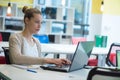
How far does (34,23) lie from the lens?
2756 mm

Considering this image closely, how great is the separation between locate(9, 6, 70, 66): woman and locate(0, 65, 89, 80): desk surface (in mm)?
116

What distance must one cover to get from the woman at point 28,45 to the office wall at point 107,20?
5.40 m

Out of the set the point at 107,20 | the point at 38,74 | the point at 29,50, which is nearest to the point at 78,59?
the point at 38,74

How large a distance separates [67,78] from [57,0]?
19.9 feet

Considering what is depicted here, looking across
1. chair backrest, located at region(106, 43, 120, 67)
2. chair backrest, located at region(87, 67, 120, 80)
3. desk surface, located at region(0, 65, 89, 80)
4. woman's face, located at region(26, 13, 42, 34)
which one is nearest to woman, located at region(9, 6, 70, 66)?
woman's face, located at region(26, 13, 42, 34)

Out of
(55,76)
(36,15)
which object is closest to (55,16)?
(36,15)

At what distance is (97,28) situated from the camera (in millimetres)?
8211

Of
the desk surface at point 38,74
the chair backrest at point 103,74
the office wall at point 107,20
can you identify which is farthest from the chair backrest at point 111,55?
the office wall at point 107,20

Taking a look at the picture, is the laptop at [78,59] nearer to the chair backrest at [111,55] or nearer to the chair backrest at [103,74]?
the chair backrest at [103,74]

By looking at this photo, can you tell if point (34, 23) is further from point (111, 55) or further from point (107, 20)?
point (107, 20)

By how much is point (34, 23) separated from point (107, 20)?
18.5 feet

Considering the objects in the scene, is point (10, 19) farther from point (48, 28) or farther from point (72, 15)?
point (72, 15)

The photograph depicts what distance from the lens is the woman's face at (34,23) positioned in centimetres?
274

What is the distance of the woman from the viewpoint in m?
2.60
